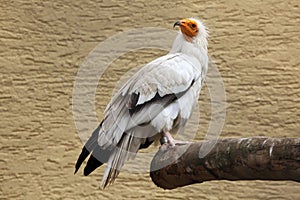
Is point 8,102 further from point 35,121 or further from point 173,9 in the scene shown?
point 173,9

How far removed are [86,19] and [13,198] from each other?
3.81ft

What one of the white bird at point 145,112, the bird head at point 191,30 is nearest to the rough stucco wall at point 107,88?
the bird head at point 191,30

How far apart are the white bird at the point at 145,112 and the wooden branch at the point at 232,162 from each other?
360 millimetres

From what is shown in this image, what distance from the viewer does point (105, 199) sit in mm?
4254

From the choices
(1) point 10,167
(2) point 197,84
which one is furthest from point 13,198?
(2) point 197,84

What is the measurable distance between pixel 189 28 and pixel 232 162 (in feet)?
4.35

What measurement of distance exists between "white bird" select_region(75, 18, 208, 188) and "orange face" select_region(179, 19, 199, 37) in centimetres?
20

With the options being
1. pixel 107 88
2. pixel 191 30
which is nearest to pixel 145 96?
pixel 191 30

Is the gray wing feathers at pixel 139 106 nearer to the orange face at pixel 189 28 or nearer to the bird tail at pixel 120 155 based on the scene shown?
the bird tail at pixel 120 155

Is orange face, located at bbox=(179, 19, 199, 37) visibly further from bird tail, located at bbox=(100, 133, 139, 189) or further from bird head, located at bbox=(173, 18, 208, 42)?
bird tail, located at bbox=(100, 133, 139, 189)

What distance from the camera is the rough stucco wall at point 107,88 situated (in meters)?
4.25

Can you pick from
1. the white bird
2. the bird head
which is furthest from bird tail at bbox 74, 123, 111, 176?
the bird head

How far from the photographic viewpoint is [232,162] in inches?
85.1

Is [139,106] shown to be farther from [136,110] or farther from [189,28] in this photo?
[189,28]
